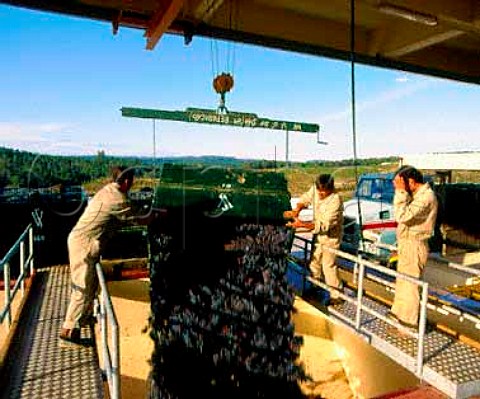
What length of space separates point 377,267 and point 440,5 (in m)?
4.14

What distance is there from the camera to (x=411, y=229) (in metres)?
4.84

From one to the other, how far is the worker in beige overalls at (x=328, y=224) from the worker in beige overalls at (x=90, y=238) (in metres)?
2.41

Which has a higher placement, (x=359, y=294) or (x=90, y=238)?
(x=90, y=238)

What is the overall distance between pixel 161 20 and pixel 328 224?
138 inches

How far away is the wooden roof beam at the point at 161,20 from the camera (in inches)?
195

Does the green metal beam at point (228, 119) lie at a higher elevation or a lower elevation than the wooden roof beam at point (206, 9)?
lower

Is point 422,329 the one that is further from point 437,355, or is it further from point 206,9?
point 206,9

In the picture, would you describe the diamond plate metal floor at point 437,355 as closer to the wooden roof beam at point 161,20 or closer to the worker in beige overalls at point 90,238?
the worker in beige overalls at point 90,238

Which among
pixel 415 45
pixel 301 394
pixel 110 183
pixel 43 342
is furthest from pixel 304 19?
pixel 301 394

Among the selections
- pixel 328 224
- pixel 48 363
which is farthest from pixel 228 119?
pixel 48 363

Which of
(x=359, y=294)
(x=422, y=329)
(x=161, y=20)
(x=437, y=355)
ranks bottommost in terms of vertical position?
(x=437, y=355)

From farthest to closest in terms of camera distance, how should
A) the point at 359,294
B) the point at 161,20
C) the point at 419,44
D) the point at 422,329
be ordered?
the point at 419,44 < the point at 161,20 < the point at 359,294 < the point at 422,329

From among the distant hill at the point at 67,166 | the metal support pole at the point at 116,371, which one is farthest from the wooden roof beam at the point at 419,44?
the metal support pole at the point at 116,371

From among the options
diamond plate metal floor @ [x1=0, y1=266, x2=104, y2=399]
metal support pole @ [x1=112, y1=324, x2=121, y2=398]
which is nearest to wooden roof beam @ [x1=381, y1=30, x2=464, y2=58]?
metal support pole @ [x1=112, y1=324, x2=121, y2=398]
